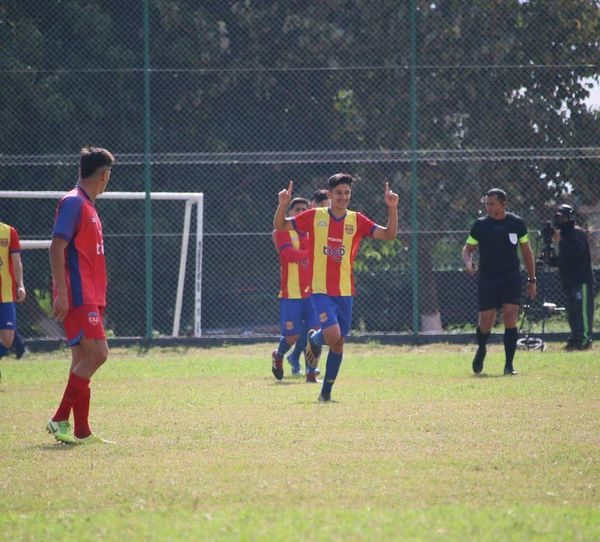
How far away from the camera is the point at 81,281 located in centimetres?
781

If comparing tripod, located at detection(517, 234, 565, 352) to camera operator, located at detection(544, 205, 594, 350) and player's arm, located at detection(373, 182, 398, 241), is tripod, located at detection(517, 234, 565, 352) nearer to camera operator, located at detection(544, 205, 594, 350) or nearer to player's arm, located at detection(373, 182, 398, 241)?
camera operator, located at detection(544, 205, 594, 350)

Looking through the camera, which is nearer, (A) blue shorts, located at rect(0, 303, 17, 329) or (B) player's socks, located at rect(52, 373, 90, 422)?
(B) player's socks, located at rect(52, 373, 90, 422)

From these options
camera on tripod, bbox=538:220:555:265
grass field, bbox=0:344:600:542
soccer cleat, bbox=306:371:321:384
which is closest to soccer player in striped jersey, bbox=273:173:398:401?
grass field, bbox=0:344:600:542

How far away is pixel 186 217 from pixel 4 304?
579 cm

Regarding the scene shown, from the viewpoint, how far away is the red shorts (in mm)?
7820

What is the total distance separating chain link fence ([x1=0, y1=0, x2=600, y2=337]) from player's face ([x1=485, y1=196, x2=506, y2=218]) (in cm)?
432

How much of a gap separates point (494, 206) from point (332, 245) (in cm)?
306

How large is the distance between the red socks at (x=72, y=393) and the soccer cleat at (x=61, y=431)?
3 centimetres

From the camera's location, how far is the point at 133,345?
56.1 ft

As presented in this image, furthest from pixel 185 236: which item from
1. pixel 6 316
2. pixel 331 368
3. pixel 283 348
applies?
pixel 331 368

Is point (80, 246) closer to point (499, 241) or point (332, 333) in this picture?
point (332, 333)

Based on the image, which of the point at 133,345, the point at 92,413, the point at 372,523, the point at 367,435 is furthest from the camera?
the point at 133,345

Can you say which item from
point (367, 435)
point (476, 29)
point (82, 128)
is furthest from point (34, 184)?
point (367, 435)

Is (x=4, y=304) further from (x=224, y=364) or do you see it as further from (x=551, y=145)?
(x=551, y=145)
